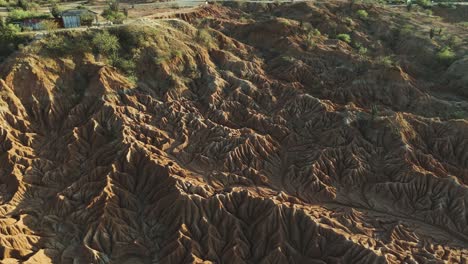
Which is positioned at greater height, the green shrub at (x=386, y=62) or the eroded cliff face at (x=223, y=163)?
the green shrub at (x=386, y=62)

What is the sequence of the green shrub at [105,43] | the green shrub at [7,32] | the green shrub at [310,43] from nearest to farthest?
the green shrub at [7,32] < the green shrub at [105,43] < the green shrub at [310,43]

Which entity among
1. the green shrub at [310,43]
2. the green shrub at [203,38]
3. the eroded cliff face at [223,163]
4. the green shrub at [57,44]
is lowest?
the eroded cliff face at [223,163]

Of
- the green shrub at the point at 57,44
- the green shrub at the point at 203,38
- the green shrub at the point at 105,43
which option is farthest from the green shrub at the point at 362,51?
the green shrub at the point at 57,44

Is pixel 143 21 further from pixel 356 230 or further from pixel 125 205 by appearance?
pixel 356 230

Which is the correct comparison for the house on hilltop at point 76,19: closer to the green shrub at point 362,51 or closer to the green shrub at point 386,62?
the green shrub at point 362,51

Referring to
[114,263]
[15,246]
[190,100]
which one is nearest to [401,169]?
[190,100]

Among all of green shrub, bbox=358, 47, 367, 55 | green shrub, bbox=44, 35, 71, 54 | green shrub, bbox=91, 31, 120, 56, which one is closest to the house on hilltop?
green shrub, bbox=44, 35, 71, 54

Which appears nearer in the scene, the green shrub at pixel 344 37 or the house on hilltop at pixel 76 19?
the house on hilltop at pixel 76 19

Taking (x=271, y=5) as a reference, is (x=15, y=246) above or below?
below
